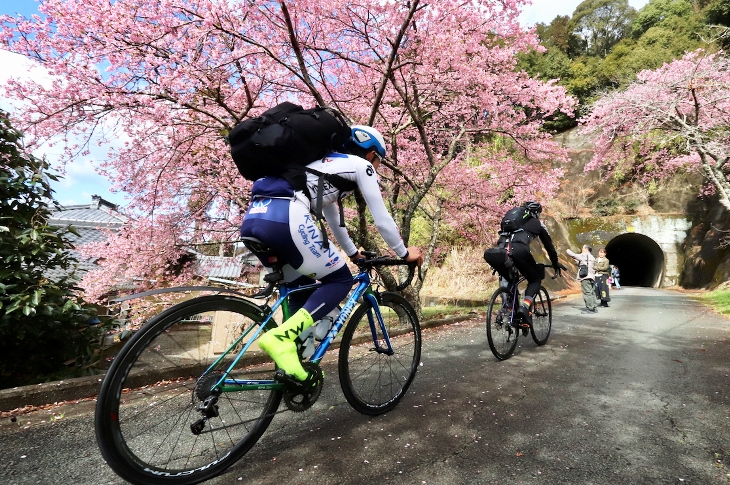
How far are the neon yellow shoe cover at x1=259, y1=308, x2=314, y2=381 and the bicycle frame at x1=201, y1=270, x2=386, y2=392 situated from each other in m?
0.14

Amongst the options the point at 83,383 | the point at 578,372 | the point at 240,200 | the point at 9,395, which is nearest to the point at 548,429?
the point at 578,372

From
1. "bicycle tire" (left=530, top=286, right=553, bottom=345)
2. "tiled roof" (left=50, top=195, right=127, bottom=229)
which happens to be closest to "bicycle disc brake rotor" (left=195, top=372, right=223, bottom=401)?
"bicycle tire" (left=530, top=286, right=553, bottom=345)

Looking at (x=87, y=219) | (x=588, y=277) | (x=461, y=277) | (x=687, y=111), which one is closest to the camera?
(x=588, y=277)

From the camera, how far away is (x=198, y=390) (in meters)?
1.83

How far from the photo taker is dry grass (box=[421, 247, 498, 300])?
41.5 ft

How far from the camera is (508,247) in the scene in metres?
4.58

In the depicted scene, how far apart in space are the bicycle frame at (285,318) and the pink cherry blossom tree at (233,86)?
332 cm

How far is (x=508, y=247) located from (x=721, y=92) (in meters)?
13.2

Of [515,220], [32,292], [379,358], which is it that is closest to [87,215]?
[32,292]

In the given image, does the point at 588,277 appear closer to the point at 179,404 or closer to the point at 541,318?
the point at 541,318

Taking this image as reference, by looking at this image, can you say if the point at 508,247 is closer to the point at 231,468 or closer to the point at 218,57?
the point at 231,468

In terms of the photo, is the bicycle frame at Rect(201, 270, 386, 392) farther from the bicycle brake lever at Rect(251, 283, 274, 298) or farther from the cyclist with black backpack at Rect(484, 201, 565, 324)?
the cyclist with black backpack at Rect(484, 201, 565, 324)

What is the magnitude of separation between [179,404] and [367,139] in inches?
73.8

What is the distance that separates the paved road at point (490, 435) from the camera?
1.88m
